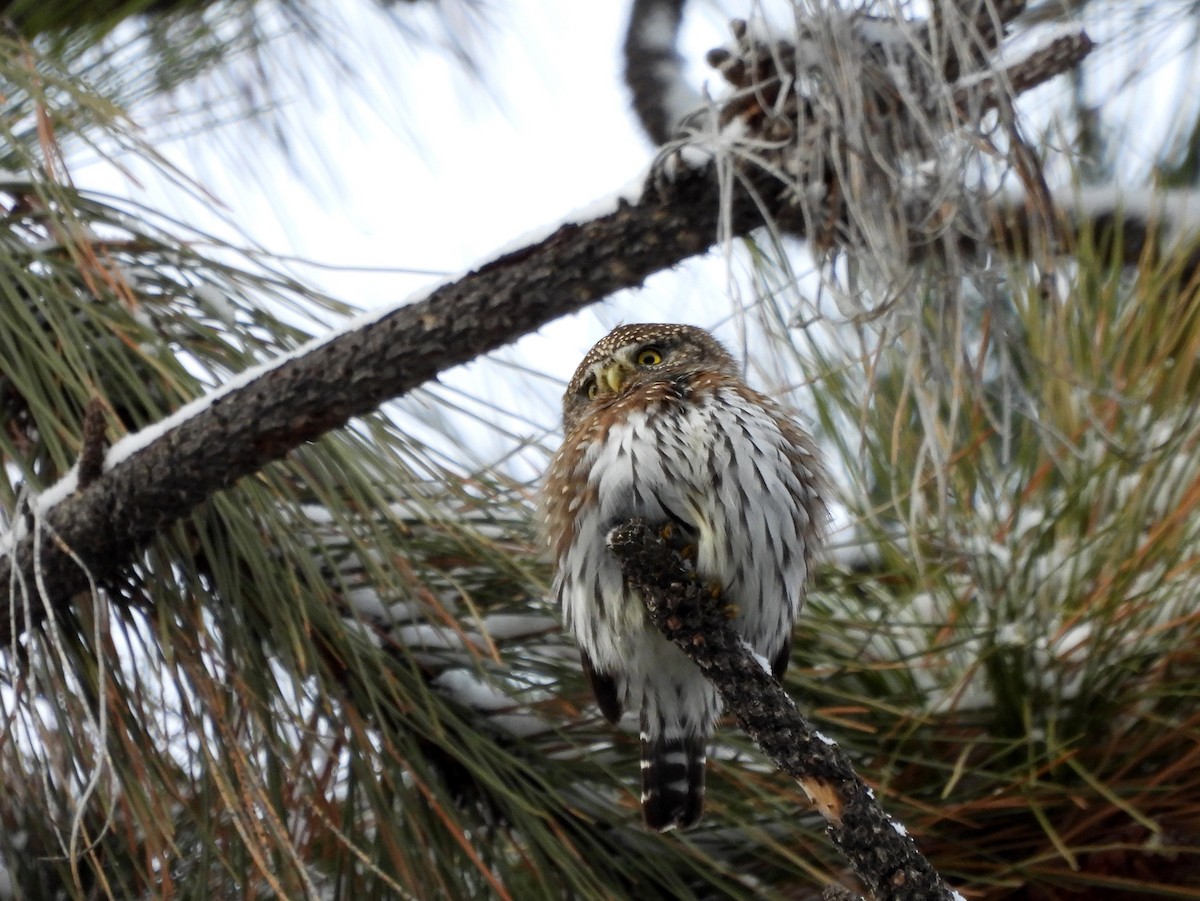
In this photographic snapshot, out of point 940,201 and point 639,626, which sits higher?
point 940,201

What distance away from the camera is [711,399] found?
204cm

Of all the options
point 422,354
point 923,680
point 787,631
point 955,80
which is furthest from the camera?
point 923,680

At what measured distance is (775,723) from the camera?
138cm

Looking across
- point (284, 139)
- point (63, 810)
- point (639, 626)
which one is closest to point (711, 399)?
point (639, 626)

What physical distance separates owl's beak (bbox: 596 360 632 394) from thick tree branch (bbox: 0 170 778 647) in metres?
0.61

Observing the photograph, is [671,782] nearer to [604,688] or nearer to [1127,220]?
[604,688]

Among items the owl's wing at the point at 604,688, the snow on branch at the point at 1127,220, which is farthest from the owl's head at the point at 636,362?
the snow on branch at the point at 1127,220

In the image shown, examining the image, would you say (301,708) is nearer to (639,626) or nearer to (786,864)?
(639,626)

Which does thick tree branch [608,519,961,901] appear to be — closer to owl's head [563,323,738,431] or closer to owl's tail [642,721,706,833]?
owl's tail [642,721,706,833]

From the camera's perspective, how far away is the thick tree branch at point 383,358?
4.92ft

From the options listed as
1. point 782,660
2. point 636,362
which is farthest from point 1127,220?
point 782,660

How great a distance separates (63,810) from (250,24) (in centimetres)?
166

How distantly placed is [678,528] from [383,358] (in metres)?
0.56

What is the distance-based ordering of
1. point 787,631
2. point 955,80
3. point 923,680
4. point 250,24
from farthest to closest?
point 250,24 → point 923,680 → point 787,631 → point 955,80
